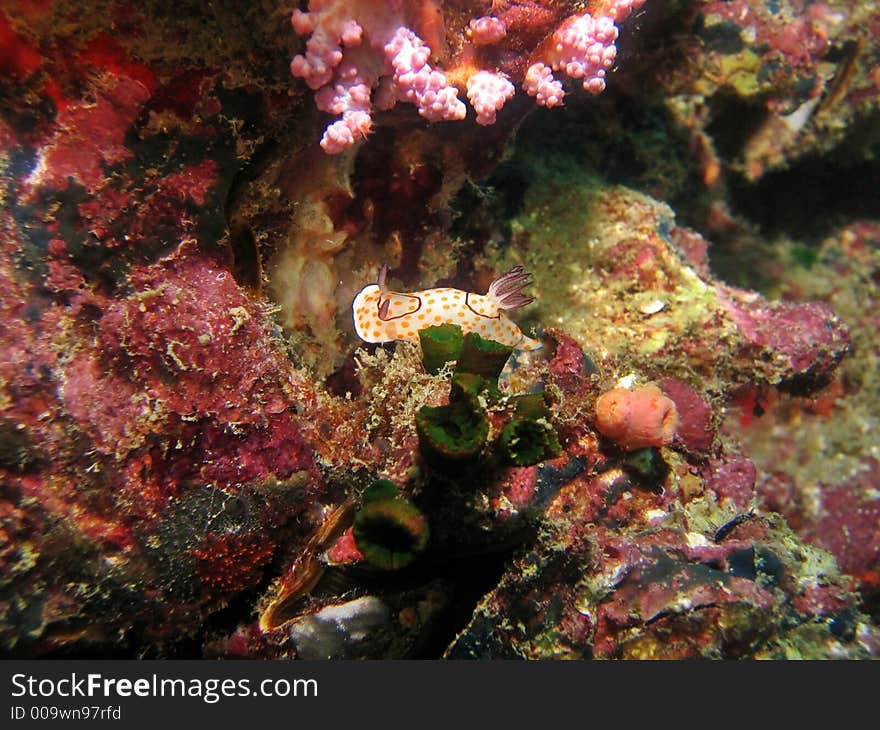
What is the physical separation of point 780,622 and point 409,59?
3.34 meters

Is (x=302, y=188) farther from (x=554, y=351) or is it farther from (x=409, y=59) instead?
(x=554, y=351)

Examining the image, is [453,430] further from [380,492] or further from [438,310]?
[438,310]

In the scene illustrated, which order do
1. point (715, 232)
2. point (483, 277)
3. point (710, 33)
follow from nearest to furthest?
point (483, 277) < point (710, 33) < point (715, 232)

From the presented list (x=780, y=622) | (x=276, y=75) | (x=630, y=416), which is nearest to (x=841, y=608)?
(x=780, y=622)

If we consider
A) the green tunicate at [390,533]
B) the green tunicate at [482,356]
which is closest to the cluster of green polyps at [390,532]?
the green tunicate at [390,533]

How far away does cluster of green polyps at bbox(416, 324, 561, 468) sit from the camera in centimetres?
230

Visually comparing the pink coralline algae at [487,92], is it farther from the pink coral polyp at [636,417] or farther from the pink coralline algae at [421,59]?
the pink coral polyp at [636,417]

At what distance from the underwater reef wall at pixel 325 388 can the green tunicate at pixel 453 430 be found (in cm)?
1

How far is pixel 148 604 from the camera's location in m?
2.54

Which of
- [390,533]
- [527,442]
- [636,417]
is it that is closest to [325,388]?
[390,533]

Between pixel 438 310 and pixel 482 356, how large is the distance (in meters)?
1.07

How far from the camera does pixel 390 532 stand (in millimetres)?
2242

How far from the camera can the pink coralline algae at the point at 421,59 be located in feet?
8.33

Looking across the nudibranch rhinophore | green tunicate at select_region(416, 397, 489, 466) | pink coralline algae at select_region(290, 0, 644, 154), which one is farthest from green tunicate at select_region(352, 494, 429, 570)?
pink coralline algae at select_region(290, 0, 644, 154)
